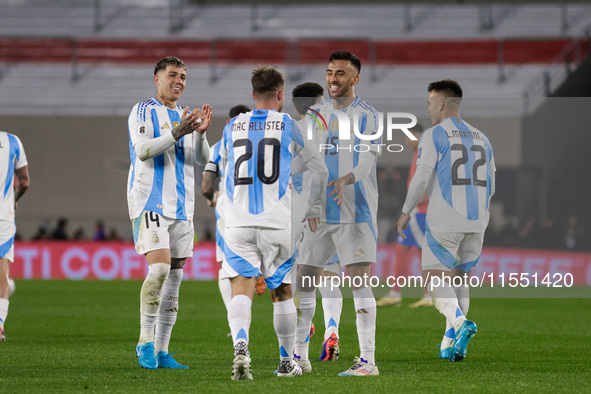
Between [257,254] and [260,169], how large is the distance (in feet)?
1.77

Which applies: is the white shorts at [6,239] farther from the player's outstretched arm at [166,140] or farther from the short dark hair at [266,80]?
the short dark hair at [266,80]

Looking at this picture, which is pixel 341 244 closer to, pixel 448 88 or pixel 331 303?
pixel 331 303

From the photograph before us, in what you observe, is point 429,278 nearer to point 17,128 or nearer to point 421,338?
point 421,338

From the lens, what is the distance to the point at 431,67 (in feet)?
82.8

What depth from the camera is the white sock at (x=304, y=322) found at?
590cm

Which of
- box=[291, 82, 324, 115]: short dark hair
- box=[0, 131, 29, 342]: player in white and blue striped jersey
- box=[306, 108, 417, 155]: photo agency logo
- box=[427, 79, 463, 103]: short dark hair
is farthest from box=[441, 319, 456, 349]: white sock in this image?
box=[0, 131, 29, 342]: player in white and blue striped jersey

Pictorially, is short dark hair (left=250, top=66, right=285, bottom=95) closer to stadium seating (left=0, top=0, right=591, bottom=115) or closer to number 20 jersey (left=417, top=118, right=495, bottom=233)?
number 20 jersey (left=417, top=118, right=495, bottom=233)

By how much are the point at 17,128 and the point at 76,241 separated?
4.86m

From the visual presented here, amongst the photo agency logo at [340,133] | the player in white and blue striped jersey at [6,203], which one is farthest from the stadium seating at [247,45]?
the photo agency logo at [340,133]

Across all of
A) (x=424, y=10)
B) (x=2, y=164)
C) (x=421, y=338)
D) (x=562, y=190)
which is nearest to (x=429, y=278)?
(x=421, y=338)

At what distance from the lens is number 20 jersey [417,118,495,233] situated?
6430 mm

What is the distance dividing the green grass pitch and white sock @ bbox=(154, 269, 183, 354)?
0.27 m

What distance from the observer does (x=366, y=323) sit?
217 inches

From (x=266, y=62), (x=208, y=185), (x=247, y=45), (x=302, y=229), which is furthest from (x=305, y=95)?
(x=247, y=45)
